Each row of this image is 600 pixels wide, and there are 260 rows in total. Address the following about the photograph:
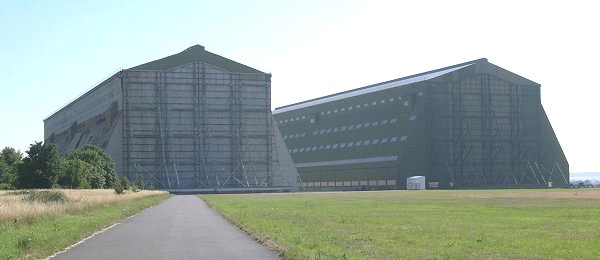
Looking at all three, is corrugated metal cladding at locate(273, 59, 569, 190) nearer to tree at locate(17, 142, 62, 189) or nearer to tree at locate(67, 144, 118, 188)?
tree at locate(67, 144, 118, 188)

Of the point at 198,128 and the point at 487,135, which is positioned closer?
the point at 198,128

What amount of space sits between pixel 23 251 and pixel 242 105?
109816mm

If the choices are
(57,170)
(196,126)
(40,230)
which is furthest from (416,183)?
(40,230)

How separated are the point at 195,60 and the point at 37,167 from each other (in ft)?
194

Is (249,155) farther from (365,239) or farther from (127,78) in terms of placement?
(365,239)

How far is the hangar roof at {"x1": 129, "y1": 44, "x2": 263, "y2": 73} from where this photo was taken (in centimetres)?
12812

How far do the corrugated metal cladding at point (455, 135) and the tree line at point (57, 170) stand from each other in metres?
53.5

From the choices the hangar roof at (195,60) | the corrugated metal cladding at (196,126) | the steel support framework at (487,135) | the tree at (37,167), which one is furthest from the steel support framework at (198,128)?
the tree at (37,167)

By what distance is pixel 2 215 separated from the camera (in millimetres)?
27656

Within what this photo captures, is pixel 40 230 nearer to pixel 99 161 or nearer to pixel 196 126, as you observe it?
pixel 99 161

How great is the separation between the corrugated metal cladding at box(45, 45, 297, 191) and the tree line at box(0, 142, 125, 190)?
16.3 m

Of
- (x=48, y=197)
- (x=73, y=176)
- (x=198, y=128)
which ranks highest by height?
(x=198, y=128)

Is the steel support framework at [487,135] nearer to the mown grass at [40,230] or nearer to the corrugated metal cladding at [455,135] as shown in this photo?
the corrugated metal cladding at [455,135]

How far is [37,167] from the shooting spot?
73.2 m
